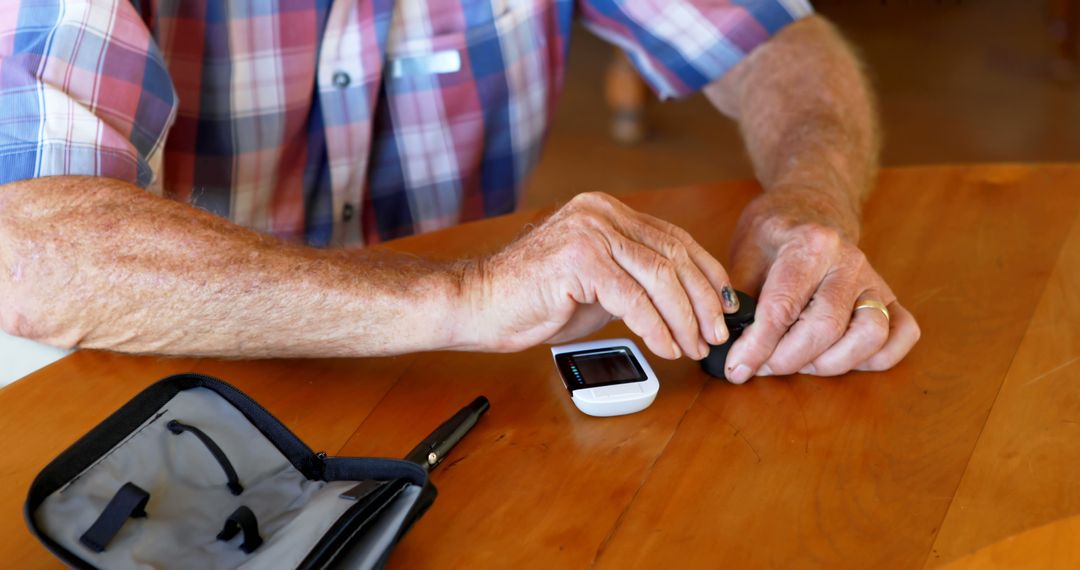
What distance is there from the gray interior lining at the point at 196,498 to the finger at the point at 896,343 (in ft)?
1.34

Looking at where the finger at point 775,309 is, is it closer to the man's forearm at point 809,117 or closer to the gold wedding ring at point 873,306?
the gold wedding ring at point 873,306

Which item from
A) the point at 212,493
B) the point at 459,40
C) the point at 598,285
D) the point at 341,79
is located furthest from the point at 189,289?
the point at 459,40

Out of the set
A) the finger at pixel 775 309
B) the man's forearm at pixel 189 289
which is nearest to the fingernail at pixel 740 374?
the finger at pixel 775 309

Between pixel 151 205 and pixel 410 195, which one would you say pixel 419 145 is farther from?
pixel 151 205

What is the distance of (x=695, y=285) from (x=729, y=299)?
35 mm

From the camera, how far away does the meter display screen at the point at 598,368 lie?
80cm

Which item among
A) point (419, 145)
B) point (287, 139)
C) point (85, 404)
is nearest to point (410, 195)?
point (419, 145)

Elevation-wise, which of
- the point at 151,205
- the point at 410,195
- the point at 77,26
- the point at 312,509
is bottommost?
the point at 410,195

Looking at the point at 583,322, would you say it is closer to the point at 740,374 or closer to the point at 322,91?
the point at 740,374

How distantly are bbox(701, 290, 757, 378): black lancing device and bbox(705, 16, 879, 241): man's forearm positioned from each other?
212mm

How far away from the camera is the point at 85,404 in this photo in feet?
2.61

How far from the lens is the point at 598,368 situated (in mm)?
818

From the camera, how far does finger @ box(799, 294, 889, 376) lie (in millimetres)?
830

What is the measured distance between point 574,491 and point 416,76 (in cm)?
68
